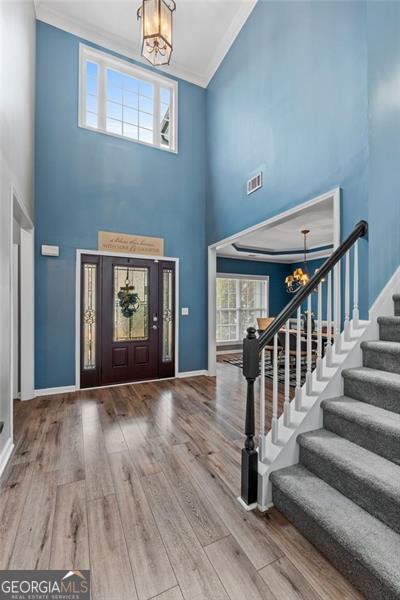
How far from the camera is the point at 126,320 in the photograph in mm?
4500

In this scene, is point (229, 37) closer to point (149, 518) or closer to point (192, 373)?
point (192, 373)

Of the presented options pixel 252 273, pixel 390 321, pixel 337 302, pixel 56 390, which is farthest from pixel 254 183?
pixel 252 273

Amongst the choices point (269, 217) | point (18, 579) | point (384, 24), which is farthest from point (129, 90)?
point (18, 579)

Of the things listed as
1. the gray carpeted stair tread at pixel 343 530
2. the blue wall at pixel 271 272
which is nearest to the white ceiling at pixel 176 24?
the blue wall at pixel 271 272

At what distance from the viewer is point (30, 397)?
373 cm

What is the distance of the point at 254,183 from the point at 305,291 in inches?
97.2

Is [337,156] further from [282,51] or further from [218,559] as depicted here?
[218,559]

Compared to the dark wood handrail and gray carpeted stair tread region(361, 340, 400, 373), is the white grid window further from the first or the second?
gray carpeted stair tread region(361, 340, 400, 373)

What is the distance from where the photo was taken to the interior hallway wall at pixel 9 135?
7.17 feet

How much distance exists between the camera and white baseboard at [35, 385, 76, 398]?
3.88 meters

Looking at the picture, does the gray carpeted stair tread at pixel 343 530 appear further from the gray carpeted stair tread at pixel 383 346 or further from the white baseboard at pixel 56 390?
the white baseboard at pixel 56 390

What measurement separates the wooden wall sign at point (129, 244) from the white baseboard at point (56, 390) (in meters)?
2.21

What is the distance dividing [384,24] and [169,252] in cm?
365

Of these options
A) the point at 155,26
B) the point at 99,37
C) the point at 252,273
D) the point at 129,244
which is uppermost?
the point at 99,37
